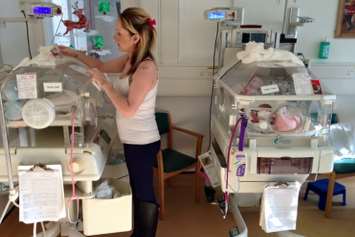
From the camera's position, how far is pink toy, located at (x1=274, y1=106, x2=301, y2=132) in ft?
5.97

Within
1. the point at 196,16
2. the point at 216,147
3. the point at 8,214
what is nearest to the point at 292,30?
the point at 196,16

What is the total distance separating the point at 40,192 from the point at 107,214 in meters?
0.35

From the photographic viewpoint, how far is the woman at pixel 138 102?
1.73 metres

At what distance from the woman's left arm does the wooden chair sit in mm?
788

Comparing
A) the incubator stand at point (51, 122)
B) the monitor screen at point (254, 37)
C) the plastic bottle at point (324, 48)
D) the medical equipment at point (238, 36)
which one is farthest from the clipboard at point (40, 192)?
the plastic bottle at point (324, 48)

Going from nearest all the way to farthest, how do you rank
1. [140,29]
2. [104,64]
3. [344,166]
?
[140,29], [104,64], [344,166]

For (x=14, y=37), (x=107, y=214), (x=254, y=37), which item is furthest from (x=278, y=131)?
(x=14, y=37)

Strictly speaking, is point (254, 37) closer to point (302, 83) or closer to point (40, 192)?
point (302, 83)

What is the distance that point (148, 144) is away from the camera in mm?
1914

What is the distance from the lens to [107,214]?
5.95 feet

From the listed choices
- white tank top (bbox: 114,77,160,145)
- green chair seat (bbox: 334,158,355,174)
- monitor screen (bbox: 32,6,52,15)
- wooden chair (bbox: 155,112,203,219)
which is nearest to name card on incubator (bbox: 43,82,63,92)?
white tank top (bbox: 114,77,160,145)

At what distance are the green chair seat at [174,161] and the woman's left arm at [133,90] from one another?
3.04 feet

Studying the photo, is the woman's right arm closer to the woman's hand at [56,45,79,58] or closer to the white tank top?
the woman's hand at [56,45,79,58]

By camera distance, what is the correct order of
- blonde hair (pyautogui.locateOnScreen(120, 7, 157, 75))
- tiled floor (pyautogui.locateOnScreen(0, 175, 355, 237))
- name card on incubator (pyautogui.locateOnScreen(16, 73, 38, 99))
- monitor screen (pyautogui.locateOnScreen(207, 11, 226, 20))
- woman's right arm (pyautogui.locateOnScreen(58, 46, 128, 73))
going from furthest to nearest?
tiled floor (pyautogui.locateOnScreen(0, 175, 355, 237)) < monitor screen (pyautogui.locateOnScreen(207, 11, 226, 20)) < woman's right arm (pyautogui.locateOnScreen(58, 46, 128, 73)) < blonde hair (pyautogui.locateOnScreen(120, 7, 157, 75)) < name card on incubator (pyautogui.locateOnScreen(16, 73, 38, 99))
